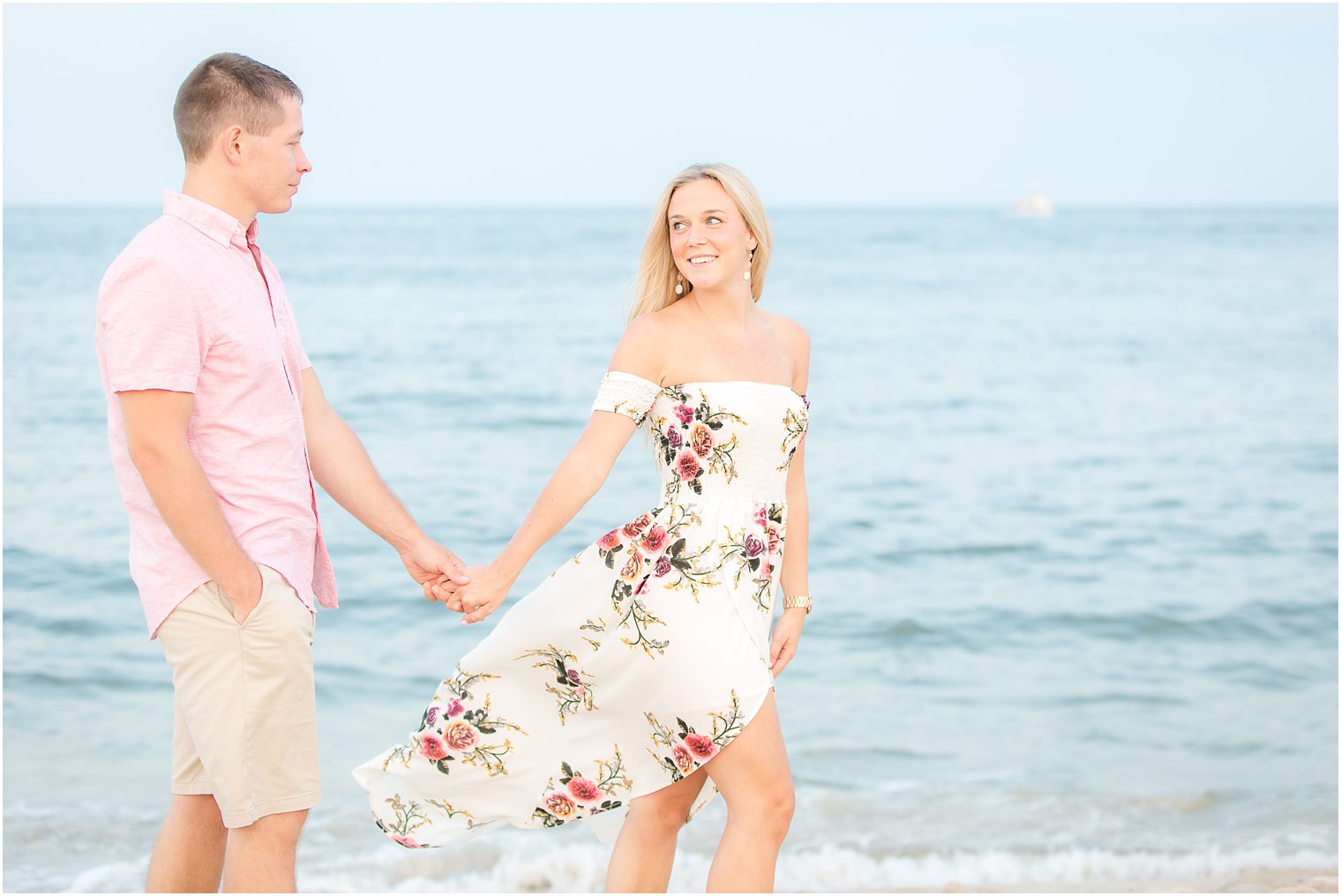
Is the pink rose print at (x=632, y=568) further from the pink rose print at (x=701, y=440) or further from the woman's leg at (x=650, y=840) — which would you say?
the woman's leg at (x=650, y=840)

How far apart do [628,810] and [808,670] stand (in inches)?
150

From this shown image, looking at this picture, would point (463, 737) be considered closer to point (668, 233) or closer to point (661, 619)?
point (661, 619)

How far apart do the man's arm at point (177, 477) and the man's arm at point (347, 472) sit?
1.61 feet

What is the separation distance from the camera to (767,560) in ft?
10.1

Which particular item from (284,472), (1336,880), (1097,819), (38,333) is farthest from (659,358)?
(38,333)

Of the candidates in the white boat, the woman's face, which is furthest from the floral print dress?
the white boat

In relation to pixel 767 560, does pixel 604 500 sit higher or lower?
lower

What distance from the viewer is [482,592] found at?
10.2 feet

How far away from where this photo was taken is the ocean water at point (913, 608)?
196 inches

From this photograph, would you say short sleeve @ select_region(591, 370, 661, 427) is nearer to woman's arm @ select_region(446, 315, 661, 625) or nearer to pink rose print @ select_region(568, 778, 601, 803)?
woman's arm @ select_region(446, 315, 661, 625)

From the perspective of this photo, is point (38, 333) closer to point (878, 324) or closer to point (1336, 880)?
point (878, 324)

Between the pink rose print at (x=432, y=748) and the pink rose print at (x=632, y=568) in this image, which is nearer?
the pink rose print at (x=632, y=568)

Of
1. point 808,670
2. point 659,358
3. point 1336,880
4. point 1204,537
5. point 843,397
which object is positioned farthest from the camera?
point 843,397

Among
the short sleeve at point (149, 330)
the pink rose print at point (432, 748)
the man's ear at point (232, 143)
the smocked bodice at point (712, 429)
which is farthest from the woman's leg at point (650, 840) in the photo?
the man's ear at point (232, 143)
